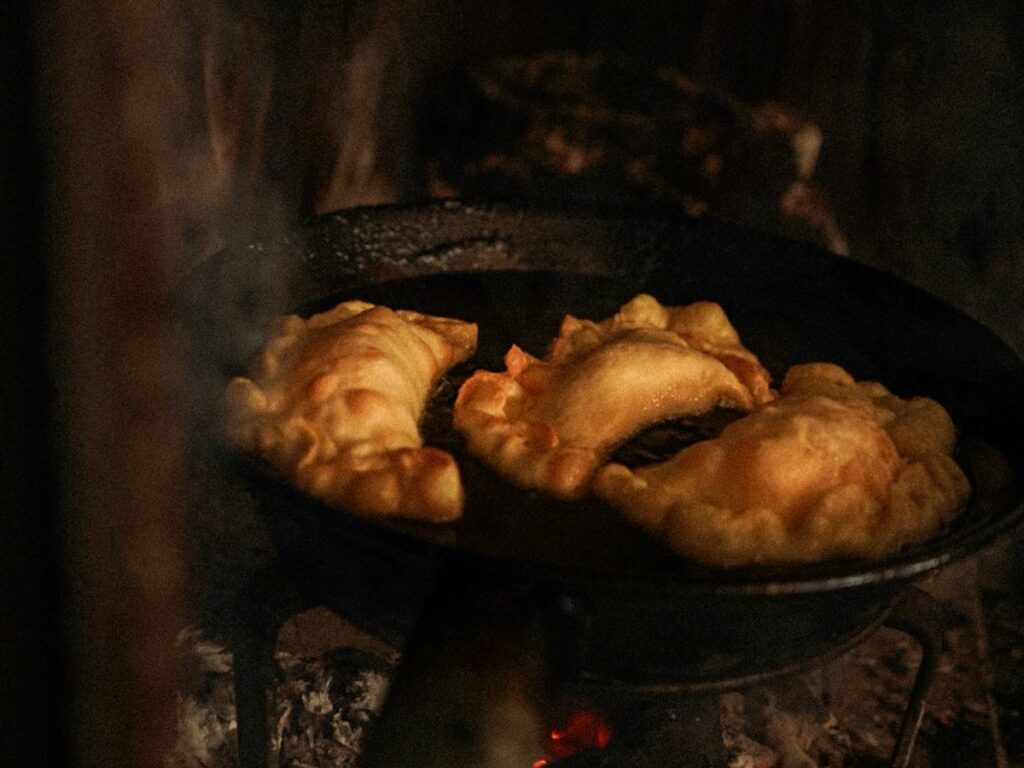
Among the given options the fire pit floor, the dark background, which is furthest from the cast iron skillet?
the fire pit floor

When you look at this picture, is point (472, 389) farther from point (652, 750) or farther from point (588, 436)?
point (652, 750)

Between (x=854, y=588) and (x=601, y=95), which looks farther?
(x=601, y=95)

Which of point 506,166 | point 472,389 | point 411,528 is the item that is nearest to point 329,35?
point 506,166

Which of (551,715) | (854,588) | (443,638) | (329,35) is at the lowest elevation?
(551,715)

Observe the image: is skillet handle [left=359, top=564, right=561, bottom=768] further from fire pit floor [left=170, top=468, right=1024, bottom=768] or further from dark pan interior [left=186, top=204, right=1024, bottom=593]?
fire pit floor [left=170, top=468, right=1024, bottom=768]

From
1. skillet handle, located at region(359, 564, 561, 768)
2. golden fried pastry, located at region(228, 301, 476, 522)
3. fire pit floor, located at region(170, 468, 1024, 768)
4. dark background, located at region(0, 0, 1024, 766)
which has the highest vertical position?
dark background, located at region(0, 0, 1024, 766)

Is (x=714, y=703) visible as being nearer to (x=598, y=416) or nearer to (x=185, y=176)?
(x=598, y=416)

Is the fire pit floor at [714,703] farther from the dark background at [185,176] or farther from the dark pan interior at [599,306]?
the dark background at [185,176]
